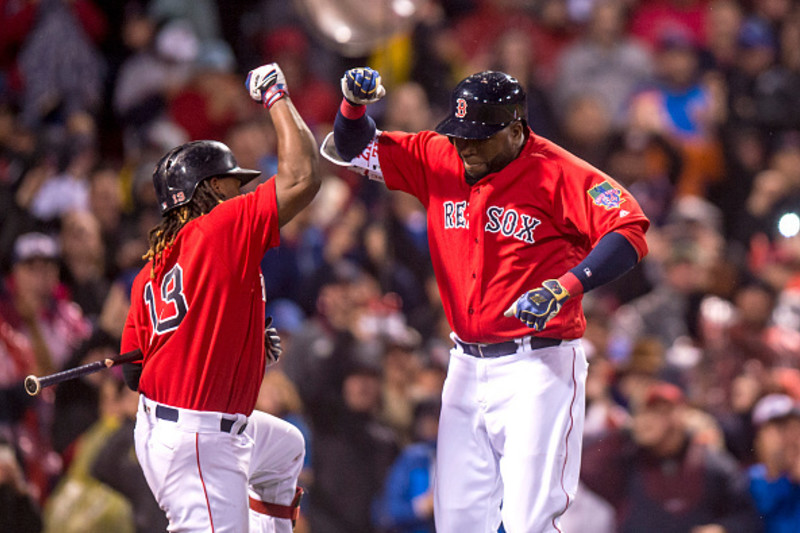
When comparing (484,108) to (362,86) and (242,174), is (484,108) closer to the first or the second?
(362,86)

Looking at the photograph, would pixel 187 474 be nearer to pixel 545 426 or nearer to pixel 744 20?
pixel 545 426

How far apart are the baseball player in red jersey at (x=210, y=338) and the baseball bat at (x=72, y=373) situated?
0.41ft

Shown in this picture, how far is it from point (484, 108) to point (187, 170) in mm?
1073

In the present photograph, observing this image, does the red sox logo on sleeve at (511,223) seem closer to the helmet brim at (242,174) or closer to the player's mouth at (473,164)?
the player's mouth at (473,164)

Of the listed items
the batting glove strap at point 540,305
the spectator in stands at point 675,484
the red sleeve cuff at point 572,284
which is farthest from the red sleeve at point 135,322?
the spectator in stands at point 675,484

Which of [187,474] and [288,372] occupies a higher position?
[187,474]

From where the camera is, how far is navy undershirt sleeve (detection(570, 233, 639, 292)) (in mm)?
3760

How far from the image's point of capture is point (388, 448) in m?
6.52

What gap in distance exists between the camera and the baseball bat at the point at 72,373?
3.84 metres

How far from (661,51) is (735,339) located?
102 inches

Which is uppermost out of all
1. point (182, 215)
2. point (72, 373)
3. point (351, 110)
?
point (351, 110)

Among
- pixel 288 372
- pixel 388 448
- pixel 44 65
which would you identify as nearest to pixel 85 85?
pixel 44 65

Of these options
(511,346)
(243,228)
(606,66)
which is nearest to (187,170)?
(243,228)

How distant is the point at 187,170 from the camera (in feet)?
13.1
